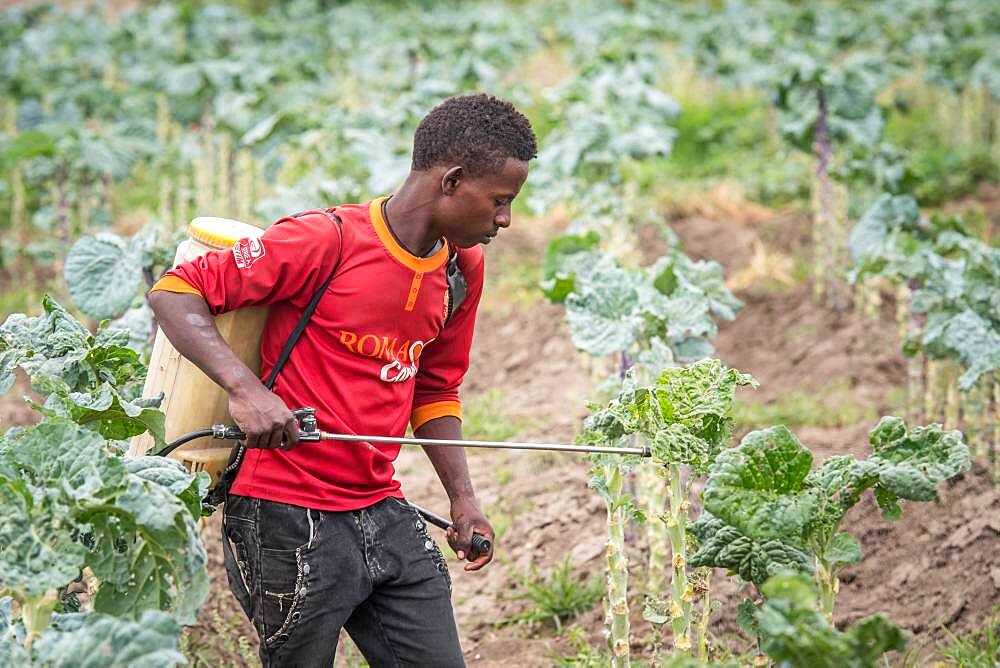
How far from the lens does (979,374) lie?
13.0 feet

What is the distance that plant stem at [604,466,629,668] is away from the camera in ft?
9.91

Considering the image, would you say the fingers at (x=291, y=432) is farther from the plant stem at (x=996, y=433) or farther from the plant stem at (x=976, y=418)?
the plant stem at (x=976, y=418)

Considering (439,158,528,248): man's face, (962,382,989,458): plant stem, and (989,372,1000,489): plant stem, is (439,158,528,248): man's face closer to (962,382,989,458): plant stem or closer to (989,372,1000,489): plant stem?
(989,372,1000,489): plant stem

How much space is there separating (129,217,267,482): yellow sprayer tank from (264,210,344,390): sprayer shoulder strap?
0.07 m

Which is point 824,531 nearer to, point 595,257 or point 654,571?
point 654,571

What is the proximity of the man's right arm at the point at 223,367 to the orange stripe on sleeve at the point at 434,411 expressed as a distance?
0.56 m

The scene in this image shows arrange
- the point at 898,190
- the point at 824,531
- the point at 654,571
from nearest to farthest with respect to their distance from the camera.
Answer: the point at 824,531 → the point at 654,571 → the point at 898,190

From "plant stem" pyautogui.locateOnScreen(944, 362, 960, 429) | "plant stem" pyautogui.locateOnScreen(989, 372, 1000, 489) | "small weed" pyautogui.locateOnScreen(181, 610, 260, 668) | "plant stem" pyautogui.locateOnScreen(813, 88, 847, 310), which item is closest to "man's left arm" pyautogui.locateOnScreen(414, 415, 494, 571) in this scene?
"small weed" pyautogui.locateOnScreen(181, 610, 260, 668)

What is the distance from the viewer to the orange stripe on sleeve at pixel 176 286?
2391 mm

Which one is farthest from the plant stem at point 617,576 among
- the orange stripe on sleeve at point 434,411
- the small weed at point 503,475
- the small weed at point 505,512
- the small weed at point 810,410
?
the small weed at point 810,410

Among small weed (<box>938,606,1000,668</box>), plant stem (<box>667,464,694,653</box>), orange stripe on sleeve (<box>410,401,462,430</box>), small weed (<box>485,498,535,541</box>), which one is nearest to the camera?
plant stem (<box>667,464,694,653</box>)

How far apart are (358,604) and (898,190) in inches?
158

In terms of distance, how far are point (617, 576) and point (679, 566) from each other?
1.26 feet

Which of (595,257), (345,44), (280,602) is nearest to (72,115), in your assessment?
(345,44)
